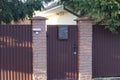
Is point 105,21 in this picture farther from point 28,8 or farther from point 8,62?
point 28,8

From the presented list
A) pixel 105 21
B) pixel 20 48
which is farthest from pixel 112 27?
pixel 20 48

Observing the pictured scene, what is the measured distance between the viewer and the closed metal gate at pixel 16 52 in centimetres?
1452

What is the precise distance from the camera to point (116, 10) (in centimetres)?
1485

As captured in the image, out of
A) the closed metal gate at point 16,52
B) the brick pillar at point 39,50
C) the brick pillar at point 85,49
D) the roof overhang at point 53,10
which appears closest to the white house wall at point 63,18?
the roof overhang at point 53,10

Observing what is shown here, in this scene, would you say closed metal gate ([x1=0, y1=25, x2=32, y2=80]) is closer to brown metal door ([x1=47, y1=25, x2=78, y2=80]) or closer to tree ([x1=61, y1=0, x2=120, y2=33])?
brown metal door ([x1=47, y1=25, x2=78, y2=80])

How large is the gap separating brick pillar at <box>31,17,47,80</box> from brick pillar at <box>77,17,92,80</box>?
1.43 meters

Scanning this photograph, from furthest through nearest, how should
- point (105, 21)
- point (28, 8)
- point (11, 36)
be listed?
1. point (28, 8)
2. point (105, 21)
3. point (11, 36)

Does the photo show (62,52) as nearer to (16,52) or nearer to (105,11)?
(16,52)

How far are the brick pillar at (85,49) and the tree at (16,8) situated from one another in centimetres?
506

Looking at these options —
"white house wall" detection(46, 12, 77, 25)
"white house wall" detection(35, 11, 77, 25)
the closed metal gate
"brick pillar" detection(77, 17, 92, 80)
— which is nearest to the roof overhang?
"white house wall" detection(35, 11, 77, 25)

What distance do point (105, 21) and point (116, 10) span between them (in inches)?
31.6

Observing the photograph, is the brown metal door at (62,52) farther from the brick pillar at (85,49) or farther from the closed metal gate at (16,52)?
the closed metal gate at (16,52)

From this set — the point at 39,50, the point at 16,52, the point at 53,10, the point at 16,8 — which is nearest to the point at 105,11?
the point at 39,50

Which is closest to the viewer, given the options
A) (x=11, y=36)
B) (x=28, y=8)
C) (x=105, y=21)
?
(x=11, y=36)
